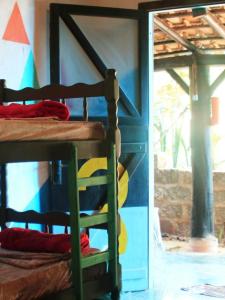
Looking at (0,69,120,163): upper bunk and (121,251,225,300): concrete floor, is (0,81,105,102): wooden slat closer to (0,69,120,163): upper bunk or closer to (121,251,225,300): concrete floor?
(0,69,120,163): upper bunk

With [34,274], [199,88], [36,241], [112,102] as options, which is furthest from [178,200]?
[34,274]

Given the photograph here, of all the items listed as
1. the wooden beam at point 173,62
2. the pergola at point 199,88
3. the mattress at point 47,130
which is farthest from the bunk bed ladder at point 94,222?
the wooden beam at point 173,62

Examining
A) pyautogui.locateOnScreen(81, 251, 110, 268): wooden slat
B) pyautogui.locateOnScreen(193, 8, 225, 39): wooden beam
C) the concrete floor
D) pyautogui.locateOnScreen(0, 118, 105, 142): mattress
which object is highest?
pyautogui.locateOnScreen(193, 8, 225, 39): wooden beam

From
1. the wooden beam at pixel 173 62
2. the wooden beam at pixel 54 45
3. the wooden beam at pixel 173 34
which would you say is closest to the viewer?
the wooden beam at pixel 54 45

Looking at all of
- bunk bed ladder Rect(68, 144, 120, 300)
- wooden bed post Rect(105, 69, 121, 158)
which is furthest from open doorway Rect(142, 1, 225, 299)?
wooden bed post Rect(105, 69, 121, 158)

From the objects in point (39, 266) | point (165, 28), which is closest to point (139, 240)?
point (39, 266)

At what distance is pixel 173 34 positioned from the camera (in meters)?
5.87

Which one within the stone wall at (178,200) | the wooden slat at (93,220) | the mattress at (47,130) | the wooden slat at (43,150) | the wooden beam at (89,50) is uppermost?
the wooden beam at (89,50)

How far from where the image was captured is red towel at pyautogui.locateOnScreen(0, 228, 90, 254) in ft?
7.83

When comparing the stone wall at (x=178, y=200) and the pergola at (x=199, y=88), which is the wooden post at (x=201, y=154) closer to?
the pergola at (x=199, y=88)

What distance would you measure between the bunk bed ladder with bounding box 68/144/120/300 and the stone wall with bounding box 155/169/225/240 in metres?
5.45

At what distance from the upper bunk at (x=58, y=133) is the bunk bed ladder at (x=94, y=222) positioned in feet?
0.27

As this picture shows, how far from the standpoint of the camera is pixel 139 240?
13.7ft

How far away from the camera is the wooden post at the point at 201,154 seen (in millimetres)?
6793
